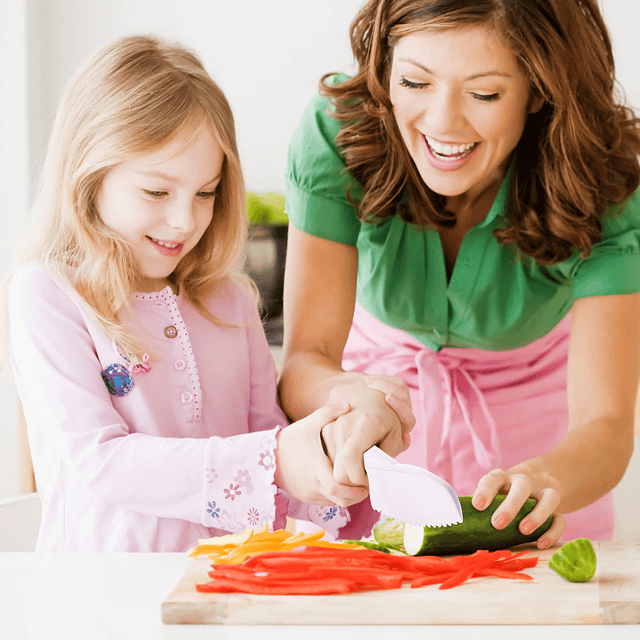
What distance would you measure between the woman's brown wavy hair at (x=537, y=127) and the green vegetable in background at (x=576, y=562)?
519 mm

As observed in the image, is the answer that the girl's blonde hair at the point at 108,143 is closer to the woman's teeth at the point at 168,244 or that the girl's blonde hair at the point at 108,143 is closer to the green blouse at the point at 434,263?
the woman's teeth at the point at 168,244

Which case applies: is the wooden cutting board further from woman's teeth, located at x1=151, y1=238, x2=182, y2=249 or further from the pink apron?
the pink apron

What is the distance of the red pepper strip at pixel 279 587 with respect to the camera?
746mm

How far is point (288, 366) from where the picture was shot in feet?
4.04

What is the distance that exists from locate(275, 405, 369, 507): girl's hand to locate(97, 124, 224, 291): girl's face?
0.96 feet

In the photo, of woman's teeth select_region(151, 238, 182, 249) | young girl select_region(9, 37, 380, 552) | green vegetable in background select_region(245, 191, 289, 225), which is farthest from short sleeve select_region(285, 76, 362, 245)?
green vegetable in background select_region(245, 191, 289, 225)

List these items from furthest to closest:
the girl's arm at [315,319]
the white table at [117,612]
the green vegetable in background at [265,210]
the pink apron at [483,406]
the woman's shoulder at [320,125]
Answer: the green vegetable in background at [265,210]
the pink apron at [483,406]
the woman's shoulder at [320,125]
the girl's arm at [315,319]
the white table at [117,612]

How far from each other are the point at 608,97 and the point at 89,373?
2.55ft

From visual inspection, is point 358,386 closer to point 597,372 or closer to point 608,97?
point 597,372

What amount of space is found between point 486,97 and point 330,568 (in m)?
0.60

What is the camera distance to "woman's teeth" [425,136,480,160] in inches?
42.4

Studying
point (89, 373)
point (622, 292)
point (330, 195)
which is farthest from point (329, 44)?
point (89, 373)

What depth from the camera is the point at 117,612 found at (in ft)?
2.45

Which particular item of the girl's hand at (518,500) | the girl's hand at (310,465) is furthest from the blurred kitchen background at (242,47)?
the girl's hand at (518,500)
